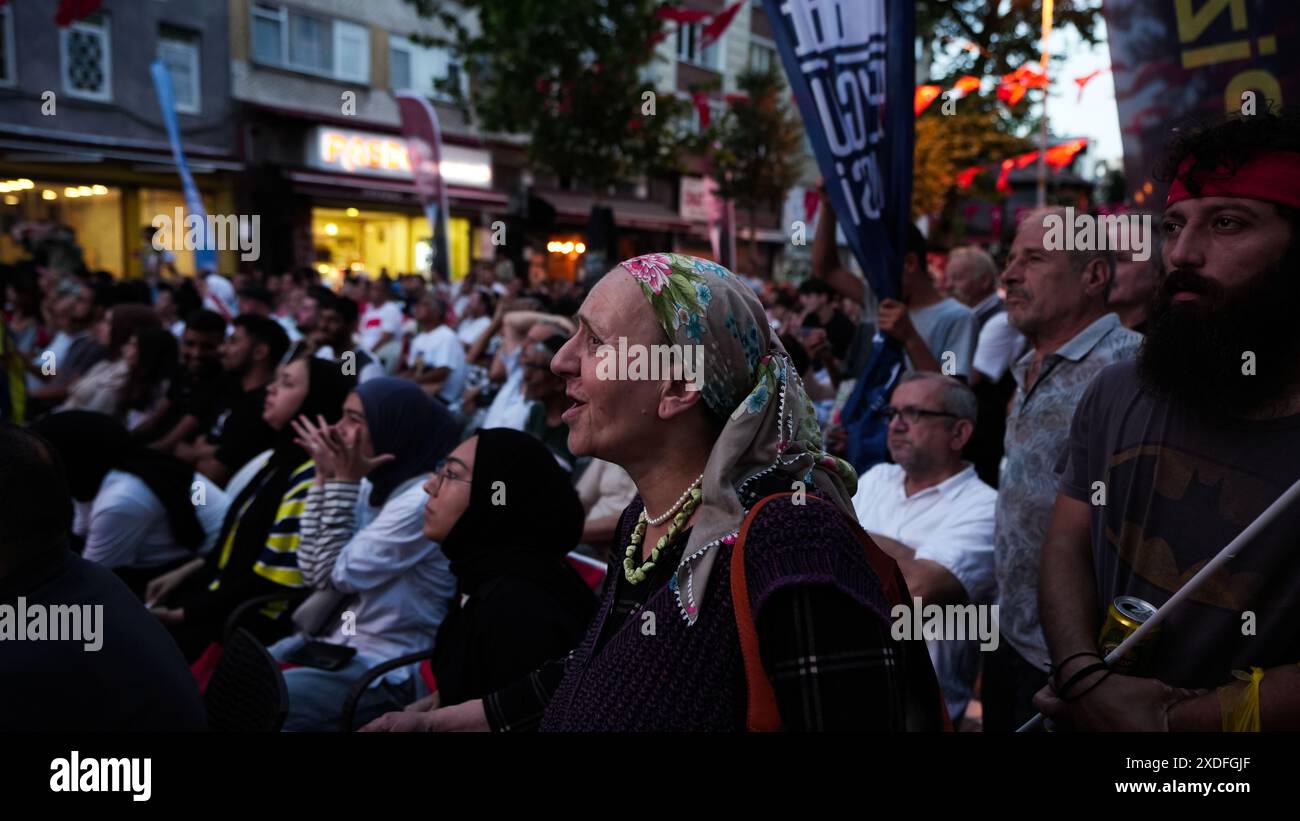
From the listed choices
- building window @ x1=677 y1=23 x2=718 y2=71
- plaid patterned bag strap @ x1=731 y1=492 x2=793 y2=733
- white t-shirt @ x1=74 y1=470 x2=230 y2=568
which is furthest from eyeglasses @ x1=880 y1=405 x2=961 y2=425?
building window @ x1=677 y1=23 x2=718 y2=71

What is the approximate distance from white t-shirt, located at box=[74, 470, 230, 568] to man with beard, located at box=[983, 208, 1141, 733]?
137 inches

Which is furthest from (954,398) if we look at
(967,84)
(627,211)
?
(627,211)

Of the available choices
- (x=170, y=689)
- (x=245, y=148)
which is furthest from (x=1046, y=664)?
(x=245, y=148)

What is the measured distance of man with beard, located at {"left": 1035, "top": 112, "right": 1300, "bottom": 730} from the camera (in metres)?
1.75

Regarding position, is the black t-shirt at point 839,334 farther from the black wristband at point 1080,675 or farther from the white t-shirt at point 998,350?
the black wristband at point 1080,675

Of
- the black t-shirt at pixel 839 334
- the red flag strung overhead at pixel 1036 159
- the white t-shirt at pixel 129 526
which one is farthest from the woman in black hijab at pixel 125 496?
the red flag strung overhead at pixel 1036 159

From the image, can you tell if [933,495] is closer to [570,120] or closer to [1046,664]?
[1046,664]

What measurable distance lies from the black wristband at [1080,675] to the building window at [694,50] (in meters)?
28.7

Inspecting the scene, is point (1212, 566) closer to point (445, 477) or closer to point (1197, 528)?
point (1197, 528)

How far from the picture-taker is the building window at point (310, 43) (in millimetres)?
20609

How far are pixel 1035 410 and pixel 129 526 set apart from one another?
3.66m

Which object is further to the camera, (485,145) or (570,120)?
(485,145)
